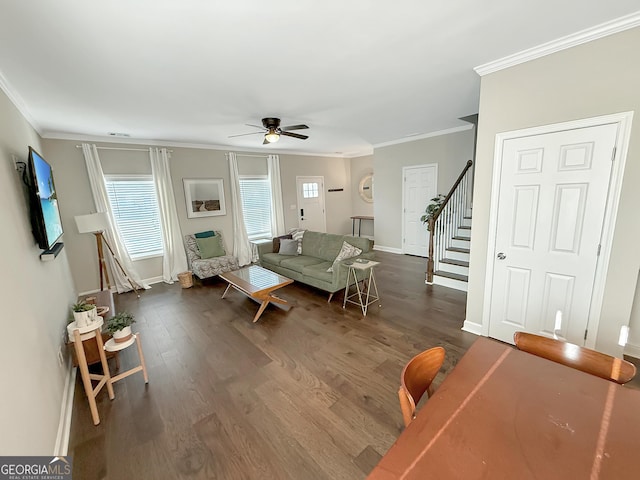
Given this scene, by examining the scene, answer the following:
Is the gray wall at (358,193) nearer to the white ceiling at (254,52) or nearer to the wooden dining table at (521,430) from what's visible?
the white ceiling at (254,52)

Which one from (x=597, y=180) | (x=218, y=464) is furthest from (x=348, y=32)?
(x=218, y=464)

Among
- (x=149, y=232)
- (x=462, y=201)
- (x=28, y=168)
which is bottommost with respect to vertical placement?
(x=149, y=232)

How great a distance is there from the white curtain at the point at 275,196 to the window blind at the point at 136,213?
8.20ft

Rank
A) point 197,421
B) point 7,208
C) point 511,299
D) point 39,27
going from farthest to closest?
point 511,299, point 197,421, point 7,208, point 39,27

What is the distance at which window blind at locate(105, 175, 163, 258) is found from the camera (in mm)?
4516

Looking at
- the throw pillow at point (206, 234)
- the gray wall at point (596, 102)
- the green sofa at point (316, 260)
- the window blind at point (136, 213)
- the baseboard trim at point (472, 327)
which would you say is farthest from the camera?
the throw pillow at point (206, 234)

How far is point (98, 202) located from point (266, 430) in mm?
4522

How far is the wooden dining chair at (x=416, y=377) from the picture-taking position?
3.43 ft

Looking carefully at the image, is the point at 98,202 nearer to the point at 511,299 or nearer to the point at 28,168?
the point at 28,168

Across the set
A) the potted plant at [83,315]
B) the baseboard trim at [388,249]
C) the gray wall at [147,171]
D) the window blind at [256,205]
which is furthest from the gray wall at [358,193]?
the potted plant at [83,315]

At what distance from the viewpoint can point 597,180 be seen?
209 centimetres

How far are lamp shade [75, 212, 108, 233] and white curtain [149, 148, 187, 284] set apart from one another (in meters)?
1.08

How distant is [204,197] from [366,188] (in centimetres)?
470

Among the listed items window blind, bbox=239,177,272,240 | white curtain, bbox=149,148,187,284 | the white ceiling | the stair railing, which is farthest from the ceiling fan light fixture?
the stair railing
